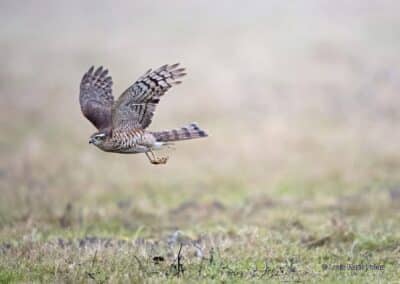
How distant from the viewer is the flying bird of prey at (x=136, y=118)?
7.48 metres

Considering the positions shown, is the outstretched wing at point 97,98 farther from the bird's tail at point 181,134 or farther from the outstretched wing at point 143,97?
the bird's tail at point 181,134

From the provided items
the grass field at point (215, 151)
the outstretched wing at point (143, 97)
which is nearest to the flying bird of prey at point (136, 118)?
the outstretched wing at point (143, 97)

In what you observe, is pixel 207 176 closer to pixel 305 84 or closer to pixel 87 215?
pixel 87 215

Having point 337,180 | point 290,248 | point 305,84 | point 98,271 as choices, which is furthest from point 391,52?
point 98,271

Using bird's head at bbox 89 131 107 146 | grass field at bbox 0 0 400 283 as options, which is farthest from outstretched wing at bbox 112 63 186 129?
grass field at bbox 0 0 400 283

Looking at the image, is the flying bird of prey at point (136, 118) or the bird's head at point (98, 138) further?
the bird's head at point (98, 138)

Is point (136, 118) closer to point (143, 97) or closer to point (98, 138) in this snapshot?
point (143, 97)

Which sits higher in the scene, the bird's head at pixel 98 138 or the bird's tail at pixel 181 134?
the bird's tail at pixel 181 134

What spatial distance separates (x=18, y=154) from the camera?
48.1 ft

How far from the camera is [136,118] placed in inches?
306

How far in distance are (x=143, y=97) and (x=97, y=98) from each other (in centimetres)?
94

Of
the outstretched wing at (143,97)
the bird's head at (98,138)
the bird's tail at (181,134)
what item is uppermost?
the outstretched wing at (143,97)

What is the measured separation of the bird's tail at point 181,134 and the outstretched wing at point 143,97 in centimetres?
21

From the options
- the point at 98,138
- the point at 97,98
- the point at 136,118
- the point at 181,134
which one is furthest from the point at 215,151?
the point at 98,138
